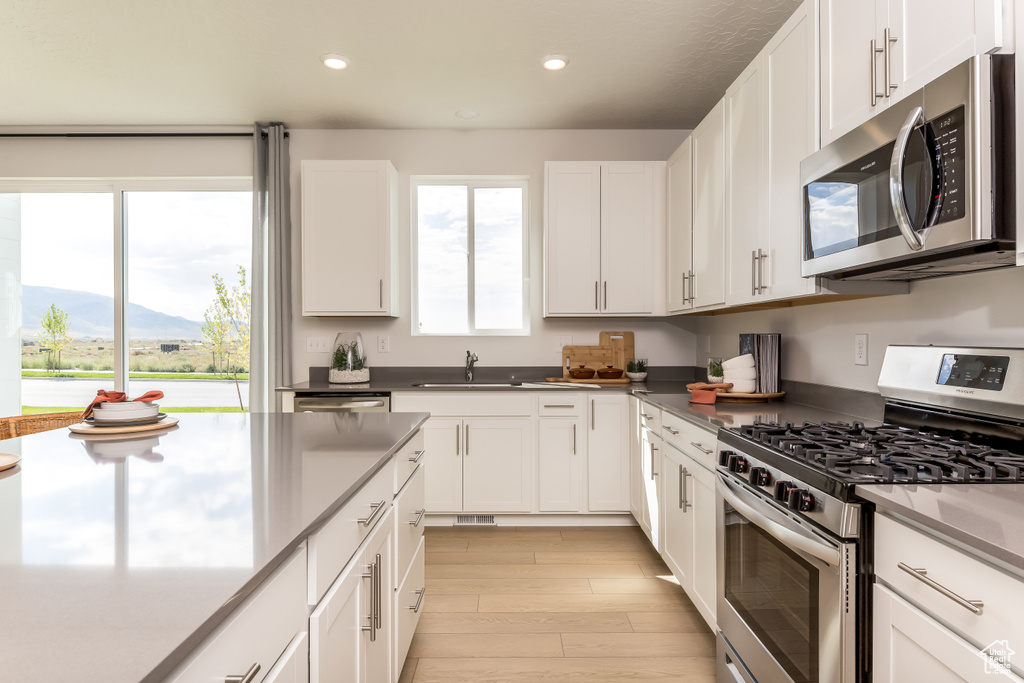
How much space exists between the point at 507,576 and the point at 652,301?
1.95 metres

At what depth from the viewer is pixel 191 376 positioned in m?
4.13

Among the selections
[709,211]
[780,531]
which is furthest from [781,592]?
[709,211]

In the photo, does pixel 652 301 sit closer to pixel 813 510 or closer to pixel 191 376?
pixel 813 510

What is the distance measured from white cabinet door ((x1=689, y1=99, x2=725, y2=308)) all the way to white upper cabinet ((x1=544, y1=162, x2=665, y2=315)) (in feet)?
1.80

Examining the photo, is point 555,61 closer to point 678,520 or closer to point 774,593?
point 678,520

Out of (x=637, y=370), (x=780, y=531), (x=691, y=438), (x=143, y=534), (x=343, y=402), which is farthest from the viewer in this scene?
(x=637, y=370)

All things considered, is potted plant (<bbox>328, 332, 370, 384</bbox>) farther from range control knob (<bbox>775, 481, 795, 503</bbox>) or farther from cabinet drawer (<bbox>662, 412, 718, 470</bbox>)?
range control knob (<bbox>775, 481, 795, 503</bbox>)

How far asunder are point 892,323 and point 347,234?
9.83 feet

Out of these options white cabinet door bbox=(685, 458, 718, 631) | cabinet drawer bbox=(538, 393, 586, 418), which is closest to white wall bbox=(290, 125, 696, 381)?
cabinet drawer bbox=(538, 393, 586, 418)

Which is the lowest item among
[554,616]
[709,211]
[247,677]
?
[554,616]

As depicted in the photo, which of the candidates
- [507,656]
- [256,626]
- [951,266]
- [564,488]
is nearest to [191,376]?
[564,488]

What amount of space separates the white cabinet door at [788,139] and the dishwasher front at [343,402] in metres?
2.21

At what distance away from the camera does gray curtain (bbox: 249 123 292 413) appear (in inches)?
150

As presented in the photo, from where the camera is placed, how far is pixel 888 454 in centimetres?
133
